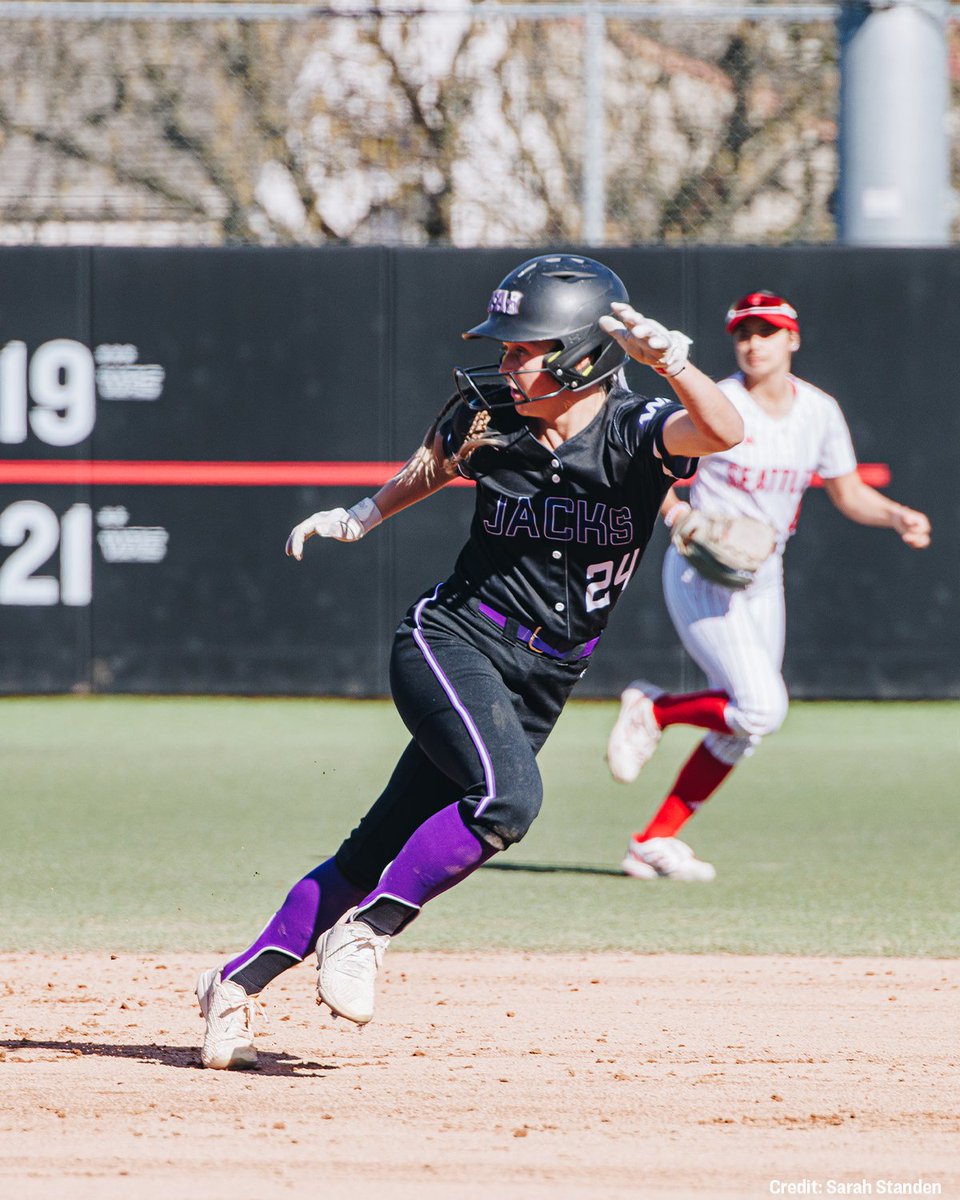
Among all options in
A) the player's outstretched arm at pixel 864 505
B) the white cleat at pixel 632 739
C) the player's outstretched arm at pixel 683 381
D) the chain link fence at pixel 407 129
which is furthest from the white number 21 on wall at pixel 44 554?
the player's outstretched arm at pixel 683 381

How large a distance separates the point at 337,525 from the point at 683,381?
3.17 feet

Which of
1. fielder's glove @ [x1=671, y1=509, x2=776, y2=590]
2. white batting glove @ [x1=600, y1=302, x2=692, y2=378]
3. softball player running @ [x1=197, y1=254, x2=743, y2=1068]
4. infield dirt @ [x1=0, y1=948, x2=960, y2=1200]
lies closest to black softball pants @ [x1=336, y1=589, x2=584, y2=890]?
softball player running @ [x1=197, y1=254, x2=743, y2=1068]

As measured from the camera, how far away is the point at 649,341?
12.6 feet

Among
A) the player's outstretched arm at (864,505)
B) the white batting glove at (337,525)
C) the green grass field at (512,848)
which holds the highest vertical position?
the white batting glove at (337,525)

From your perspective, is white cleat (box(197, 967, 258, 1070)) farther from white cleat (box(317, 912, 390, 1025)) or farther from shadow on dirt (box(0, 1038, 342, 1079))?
white cleat (box(317, 912, 390, 1025))

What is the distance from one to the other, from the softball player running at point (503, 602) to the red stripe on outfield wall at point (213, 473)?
749 centimetres

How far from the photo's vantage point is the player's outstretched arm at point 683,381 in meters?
3.88

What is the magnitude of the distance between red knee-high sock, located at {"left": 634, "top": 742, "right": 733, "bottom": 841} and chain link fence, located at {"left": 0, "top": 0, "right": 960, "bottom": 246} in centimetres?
819

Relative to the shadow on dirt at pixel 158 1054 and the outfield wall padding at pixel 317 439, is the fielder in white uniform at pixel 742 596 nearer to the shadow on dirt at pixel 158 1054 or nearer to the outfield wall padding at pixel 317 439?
the shadow on dirt at pixel 158 1054

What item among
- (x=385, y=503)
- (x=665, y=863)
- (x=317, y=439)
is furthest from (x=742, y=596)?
(x=317, y=439)

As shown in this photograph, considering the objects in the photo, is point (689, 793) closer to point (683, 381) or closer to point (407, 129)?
point (683, 381)

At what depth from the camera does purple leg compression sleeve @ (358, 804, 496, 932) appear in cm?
410

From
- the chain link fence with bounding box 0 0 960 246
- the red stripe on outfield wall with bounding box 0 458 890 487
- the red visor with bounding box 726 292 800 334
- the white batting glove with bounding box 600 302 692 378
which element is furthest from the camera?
the chain link fence with bounding box 0 0 960 246

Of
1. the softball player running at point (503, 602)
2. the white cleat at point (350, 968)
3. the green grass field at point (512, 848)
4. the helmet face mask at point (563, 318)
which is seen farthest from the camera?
the green grass field at point (512, 848)
